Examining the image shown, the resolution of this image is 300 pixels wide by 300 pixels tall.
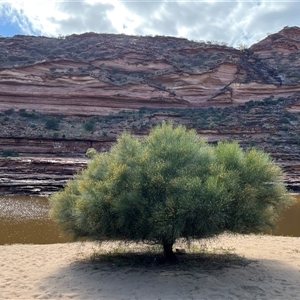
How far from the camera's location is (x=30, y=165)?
3638 centimetres

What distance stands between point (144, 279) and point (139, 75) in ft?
181

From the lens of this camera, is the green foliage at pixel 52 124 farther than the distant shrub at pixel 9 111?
No

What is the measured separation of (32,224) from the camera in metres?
18.8

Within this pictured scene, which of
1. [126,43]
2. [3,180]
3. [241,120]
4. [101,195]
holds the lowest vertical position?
[3,180]

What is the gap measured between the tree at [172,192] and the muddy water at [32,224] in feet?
20.5

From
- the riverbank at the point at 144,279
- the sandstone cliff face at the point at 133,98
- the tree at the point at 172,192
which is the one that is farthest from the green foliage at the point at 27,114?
the tree at the point at 172,192

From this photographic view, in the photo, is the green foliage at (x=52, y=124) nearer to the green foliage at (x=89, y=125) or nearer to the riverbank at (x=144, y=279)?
the green foliage at (x=89, y=125)

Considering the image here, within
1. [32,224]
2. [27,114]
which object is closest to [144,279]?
[32,224]

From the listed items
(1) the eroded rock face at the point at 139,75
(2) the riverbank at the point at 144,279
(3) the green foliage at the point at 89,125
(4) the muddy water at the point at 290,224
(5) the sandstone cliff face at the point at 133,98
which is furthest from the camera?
(1) the eroded rock face at the point at 139,75

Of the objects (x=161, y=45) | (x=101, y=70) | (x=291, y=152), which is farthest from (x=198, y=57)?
(x=291, y=152)

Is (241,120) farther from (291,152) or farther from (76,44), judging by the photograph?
(76,44)

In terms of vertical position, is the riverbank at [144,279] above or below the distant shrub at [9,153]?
below

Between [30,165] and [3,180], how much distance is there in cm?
381

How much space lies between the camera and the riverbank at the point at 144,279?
7.96m
